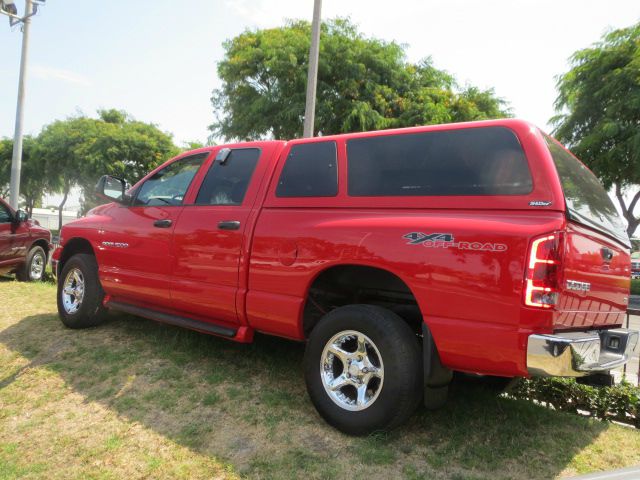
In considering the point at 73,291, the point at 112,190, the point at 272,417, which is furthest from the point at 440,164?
the point at 73,291

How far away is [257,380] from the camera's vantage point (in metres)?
4.10

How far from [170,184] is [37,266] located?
5.71 m

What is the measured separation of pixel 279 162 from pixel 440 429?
2.23 metres

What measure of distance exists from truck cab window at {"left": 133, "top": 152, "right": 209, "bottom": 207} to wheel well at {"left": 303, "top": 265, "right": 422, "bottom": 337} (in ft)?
5.30

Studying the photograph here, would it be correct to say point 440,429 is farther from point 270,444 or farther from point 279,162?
point 279,162

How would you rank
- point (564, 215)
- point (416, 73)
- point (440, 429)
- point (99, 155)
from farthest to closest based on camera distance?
point (99, 155)
point (416, 73)
point (440, 429)
point (564, 215)

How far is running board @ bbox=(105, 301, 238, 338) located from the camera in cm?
391

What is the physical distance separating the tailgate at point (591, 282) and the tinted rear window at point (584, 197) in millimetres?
79

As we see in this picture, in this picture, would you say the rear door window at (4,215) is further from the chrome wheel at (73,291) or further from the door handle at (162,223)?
the door handle at (162,223)

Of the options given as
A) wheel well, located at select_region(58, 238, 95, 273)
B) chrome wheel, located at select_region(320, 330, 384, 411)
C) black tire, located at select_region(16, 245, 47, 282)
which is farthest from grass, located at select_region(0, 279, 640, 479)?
black tire, located at select_region(16, 245, 47, 282)

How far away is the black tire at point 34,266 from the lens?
28.9 feet

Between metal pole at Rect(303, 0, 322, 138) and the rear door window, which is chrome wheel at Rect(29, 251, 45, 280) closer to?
the rear door window

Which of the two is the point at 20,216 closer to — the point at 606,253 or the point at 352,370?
the point at 352,370

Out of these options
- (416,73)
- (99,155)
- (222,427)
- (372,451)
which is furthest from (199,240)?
(99,155)
